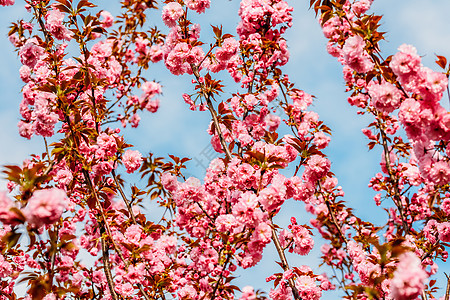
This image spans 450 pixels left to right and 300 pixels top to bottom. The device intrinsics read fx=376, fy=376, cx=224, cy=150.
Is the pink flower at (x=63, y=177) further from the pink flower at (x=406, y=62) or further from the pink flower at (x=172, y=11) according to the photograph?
the pink flower at (x=406, y=62)

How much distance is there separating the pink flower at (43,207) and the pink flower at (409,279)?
1566mm

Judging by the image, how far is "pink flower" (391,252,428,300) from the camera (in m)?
1.60

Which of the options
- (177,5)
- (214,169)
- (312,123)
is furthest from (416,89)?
(177,5)

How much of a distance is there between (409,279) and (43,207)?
5.44 ft

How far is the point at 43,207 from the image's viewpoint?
5.68 ft

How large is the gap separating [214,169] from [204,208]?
484 millimetres

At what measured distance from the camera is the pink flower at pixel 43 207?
1723 millimetres

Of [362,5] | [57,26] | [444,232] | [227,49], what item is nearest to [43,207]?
[227,49]

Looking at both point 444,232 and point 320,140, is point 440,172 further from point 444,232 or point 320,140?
point 320,140

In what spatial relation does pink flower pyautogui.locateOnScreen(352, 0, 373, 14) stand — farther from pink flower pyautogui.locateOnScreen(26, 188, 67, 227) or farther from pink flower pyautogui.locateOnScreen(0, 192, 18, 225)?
pink flower pyautogui.locateOnScreen(0, 192, 18, 225)

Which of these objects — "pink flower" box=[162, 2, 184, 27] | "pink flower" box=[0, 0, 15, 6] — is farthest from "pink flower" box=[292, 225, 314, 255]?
"pink flower" box=[0, 0, 15, 6]

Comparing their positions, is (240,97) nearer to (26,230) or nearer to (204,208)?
(204,208)

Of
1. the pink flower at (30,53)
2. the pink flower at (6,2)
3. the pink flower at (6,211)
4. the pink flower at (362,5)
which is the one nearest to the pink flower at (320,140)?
the pink flower at (362,5)

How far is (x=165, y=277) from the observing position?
3527 mm
